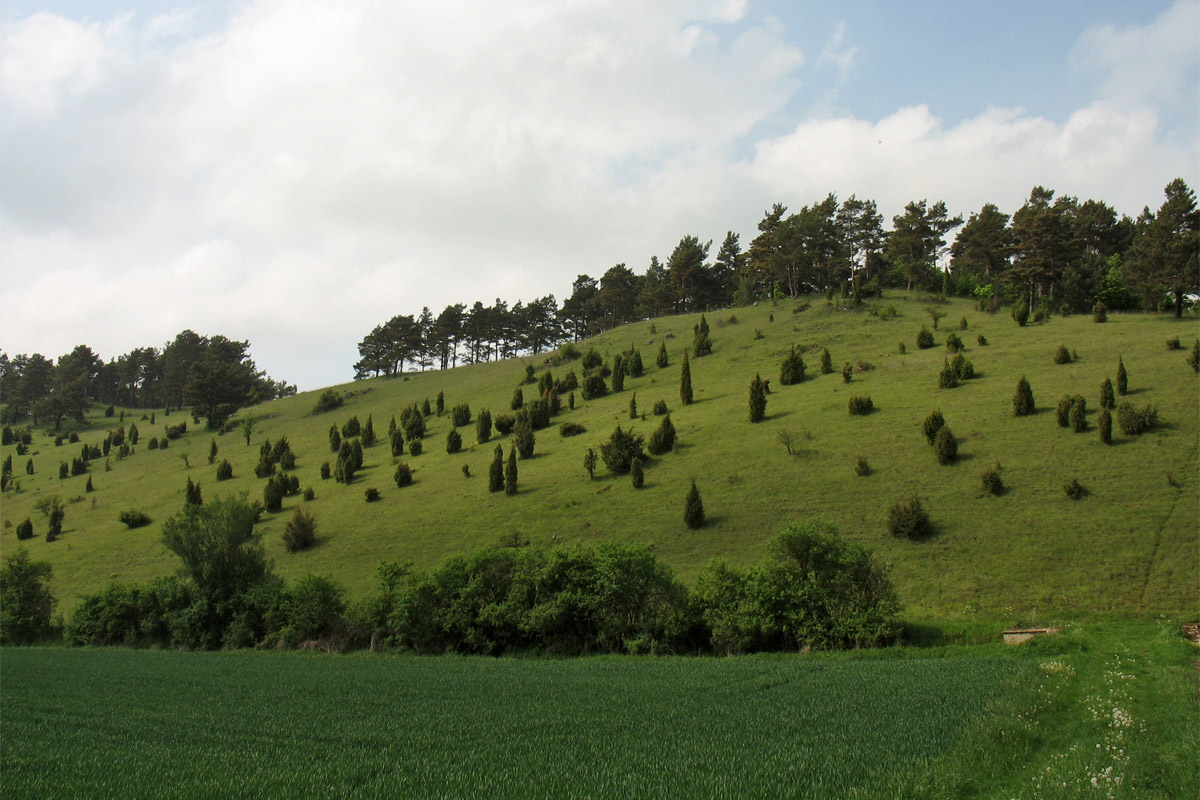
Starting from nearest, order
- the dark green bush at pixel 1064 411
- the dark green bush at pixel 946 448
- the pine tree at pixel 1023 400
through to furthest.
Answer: the dark green bush at pixel 946 448 < the dark green bush at pixel 1064 411 < the pine tree at pixel 1023 400

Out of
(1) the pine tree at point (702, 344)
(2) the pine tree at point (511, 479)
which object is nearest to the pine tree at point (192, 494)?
(2) the pine tree at point (511, 479)

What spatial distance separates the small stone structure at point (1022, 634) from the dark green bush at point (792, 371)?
43.3 m

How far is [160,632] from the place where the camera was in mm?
43062

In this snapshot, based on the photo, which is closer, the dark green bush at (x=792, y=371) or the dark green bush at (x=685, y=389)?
the dark green bush at (x=792, y=371)

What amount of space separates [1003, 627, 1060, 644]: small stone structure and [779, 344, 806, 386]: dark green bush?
4326 cm

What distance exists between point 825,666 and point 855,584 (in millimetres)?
6881

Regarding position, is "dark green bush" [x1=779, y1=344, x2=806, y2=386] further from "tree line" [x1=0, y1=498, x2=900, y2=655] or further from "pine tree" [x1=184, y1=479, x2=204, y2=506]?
"pine tree" [x1=184, y1=479, x2=204, y2=506]

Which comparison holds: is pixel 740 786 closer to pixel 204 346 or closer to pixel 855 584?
pixel 855 584

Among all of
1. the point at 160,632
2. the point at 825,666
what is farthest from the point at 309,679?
the point at 160,632

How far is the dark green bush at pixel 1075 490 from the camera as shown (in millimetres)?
37375

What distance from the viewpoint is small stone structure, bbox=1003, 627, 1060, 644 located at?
2533 centimetres

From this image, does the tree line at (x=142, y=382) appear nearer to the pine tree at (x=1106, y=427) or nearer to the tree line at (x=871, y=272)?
the tree line at (x=871, y=272)

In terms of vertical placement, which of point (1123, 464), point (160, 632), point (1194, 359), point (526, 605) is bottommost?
point (160, 632)

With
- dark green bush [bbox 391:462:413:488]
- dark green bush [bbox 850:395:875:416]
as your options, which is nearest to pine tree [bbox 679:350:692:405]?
dark green bush [bbox 850:395:875:416]
